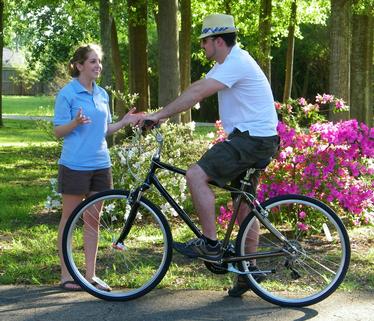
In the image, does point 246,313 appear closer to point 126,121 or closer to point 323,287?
point 323,287

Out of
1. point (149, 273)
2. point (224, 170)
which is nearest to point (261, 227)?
point (224, 170)

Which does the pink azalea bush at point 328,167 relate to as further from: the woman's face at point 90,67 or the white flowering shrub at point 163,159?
the woman's face at point 90,67

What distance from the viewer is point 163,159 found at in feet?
26.5

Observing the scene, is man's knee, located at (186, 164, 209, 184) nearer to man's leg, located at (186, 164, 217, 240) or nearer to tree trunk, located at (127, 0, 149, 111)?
man's leg, located at (186, 164, 217, 240)

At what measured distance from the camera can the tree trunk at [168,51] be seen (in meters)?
11.3

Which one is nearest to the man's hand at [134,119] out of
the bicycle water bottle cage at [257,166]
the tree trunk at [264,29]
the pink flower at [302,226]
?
the bicycle water bottle cage at [257,166]

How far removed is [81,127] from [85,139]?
0.31ft

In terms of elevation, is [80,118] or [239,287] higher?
[80,118]

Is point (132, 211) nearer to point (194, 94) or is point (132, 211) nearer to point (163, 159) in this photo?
point (194, 94)

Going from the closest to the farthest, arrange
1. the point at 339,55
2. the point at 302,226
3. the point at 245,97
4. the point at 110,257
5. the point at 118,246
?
the point at 245,97, the point at 118,246, the point at 110,257, the point at 302,226, the point at 339,55

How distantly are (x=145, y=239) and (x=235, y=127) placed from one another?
7.72 ft

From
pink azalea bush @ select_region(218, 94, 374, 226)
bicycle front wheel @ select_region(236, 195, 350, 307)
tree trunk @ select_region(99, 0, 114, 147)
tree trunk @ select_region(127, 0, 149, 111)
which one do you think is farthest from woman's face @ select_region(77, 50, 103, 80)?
tree trunk @ select_region(127, 0, 149, 111)

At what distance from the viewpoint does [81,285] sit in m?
5.05

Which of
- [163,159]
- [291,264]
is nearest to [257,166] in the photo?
[291,264]
